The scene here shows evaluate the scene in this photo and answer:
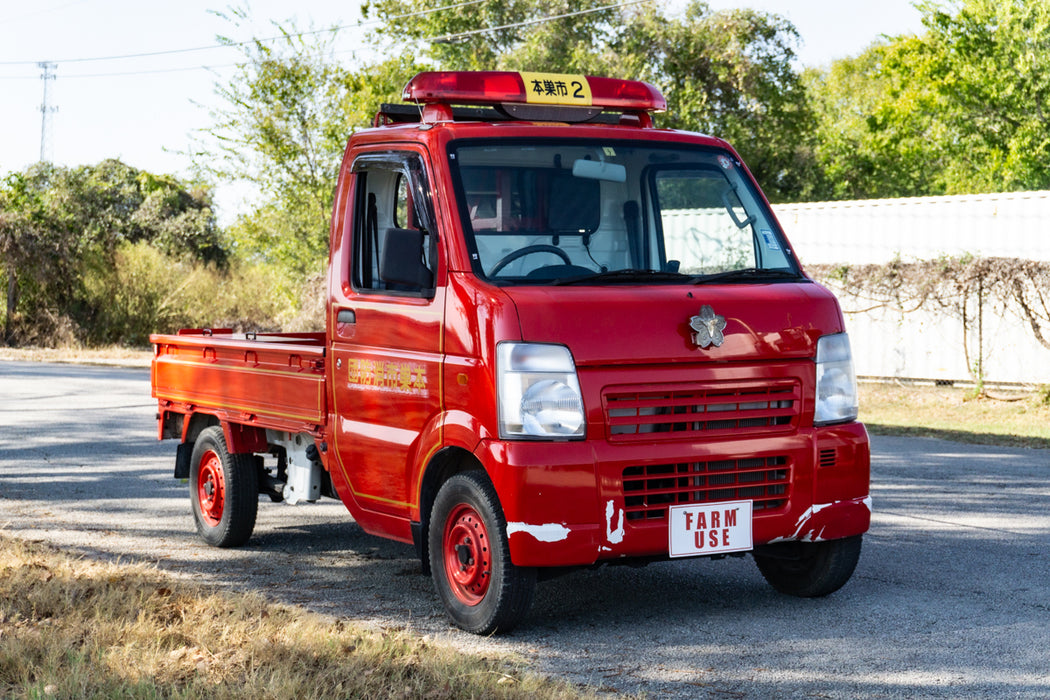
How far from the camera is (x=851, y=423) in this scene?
237 inches

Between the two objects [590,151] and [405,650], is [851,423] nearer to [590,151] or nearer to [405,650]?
[590,151]

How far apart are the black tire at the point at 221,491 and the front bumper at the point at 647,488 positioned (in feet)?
9.43

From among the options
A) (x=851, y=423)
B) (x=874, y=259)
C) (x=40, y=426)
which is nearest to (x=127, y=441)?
(x=40, y=426)

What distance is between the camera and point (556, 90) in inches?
267

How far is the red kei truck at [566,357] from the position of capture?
17.8 feet

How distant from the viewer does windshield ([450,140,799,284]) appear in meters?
5.96

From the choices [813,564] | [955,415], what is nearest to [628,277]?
[813,564]

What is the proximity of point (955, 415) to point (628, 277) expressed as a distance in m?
11.7

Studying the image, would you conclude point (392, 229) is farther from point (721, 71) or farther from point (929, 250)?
point (721, 71)

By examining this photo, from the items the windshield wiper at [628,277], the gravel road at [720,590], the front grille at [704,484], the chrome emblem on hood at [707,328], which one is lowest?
the gravel road at [720,590]

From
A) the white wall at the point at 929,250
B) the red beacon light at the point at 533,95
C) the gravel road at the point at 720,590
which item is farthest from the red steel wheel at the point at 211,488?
the white wall at the point at 929,250

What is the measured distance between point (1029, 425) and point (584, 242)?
1039 cm

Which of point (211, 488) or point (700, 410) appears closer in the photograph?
point (700, 410)

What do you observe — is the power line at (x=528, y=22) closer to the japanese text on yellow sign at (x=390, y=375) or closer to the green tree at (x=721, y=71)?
the green tree at (x=721, y=71)
